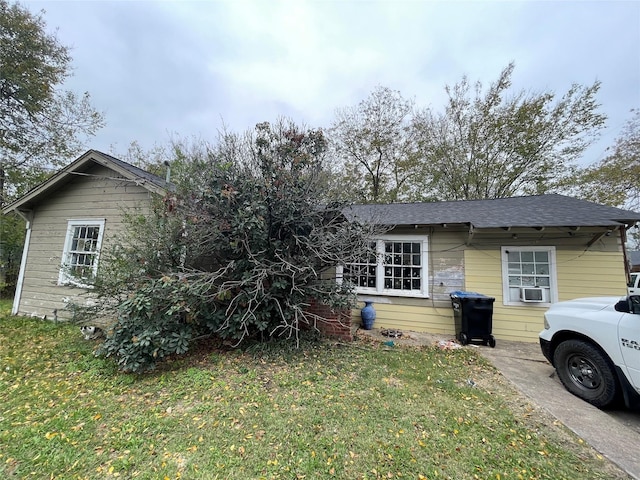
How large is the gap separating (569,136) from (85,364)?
67.0 feet

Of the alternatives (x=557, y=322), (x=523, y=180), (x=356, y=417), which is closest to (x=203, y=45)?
(x=356, y=417)

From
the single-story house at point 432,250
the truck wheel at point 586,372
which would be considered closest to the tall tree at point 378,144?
the single-story house at point 432,250

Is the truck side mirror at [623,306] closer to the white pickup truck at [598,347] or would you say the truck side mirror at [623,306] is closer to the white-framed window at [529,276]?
the white pickup truck at [598,347]

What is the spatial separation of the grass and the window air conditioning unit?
246cm

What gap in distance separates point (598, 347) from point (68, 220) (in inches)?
438

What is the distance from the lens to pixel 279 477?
6.77 feet

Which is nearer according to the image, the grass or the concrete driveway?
the grass

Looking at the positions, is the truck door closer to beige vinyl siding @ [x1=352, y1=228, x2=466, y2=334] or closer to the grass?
the grass

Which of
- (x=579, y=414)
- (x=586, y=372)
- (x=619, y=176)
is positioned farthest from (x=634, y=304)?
(x=619, y=176)

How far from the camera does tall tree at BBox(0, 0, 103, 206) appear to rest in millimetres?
11258

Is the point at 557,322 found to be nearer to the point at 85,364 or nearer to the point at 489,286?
the point at 489,286

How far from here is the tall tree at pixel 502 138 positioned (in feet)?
43.4

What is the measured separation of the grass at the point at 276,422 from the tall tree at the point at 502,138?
14.0 m

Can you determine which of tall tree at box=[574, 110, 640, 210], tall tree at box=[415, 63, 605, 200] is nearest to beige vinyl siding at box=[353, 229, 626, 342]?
tall tree at box=[415, 63, 605, 200]
